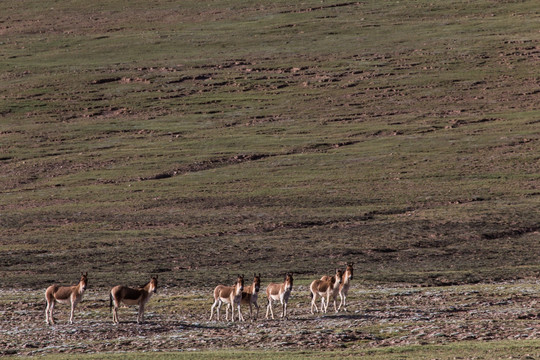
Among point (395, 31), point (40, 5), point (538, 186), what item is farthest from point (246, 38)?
point (538, 186)

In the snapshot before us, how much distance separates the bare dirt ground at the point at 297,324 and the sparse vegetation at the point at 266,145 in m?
0.33

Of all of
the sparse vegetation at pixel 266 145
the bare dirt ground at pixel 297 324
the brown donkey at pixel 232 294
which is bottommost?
the bare dirt ground at pixel 297 324

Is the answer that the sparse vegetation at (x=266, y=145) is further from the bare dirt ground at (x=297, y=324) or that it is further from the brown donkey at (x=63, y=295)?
the brown donkey at (x=63, y=295)

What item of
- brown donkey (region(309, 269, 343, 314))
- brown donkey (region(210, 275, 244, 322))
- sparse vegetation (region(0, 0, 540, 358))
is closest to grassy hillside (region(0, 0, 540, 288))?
sparse vegetation (region(0, 0, 540, 358))

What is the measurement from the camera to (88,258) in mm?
35781

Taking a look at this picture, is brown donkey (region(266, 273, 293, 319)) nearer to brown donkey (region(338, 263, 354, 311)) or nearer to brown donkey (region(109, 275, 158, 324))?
brown donkey (region(338, 263, 354, 311))

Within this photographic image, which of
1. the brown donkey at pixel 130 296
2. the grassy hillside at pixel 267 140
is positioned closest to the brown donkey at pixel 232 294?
the brown donkey at pixel 130 296

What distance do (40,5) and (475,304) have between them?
11367cm

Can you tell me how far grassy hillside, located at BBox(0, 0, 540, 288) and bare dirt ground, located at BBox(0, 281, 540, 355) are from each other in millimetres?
4168

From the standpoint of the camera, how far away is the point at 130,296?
2245cm

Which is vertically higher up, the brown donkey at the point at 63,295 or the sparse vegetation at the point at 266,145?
the sparse vegetation at the point at 266,145

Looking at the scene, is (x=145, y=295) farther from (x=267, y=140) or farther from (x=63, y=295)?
(x=267, y=140)

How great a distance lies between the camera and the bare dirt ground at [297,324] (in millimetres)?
19266

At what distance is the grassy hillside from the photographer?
121 feet
